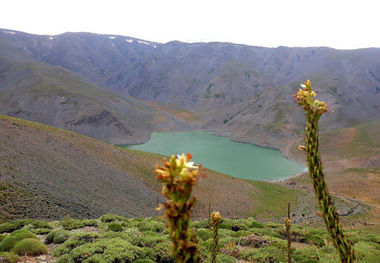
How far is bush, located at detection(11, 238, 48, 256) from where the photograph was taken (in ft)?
42.4

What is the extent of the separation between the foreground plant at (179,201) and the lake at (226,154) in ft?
232

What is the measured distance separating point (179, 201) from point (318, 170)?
2165 millimetres

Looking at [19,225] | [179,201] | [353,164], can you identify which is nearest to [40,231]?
[19,225]

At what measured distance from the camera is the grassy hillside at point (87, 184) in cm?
3125

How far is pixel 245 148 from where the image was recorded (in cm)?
11119

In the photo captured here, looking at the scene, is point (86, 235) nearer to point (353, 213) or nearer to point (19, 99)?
point (353, 213)

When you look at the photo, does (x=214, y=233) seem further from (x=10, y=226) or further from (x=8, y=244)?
(x=10, y=226)

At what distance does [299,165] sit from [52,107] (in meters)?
112

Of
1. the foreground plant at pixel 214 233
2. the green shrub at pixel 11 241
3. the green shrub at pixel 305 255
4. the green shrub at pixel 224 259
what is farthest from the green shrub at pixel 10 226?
the foreground plant at pixel 214 233

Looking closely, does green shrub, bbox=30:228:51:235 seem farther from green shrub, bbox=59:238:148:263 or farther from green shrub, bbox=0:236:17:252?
green shrub, bbox=59:238:148:263

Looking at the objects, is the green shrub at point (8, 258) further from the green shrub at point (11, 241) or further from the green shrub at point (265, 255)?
the green shrub at point (265, 255)

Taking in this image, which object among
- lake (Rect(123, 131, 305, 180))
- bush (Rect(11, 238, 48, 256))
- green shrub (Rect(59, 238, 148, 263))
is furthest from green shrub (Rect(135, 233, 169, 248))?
lake (Rect(123, 131, 305, 180))

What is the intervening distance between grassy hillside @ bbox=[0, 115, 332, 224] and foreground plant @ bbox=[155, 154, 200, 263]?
26329mm

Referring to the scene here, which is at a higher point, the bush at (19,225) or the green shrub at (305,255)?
the green shrub at (305,255)
